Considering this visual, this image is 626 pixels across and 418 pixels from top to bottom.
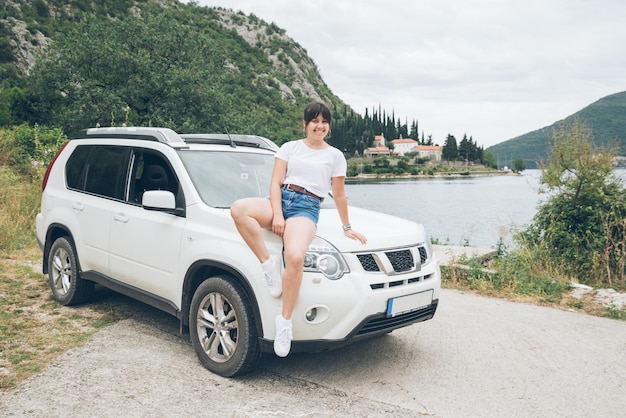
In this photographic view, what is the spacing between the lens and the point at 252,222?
3775 millimetres

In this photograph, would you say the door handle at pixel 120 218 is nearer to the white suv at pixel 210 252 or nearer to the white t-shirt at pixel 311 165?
the white suv at pixel 210 252

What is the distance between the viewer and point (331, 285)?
3689mm

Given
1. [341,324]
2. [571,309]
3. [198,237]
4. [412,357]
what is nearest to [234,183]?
[198,237]

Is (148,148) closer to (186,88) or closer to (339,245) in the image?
(339,245)

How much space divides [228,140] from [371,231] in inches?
80.8

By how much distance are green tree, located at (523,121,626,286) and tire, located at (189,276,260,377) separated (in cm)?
694

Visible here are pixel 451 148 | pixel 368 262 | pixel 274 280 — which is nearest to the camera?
pixel 274 280

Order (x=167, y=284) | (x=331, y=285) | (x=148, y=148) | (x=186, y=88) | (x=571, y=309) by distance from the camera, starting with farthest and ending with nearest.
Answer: (x=186, y=88)
(x=571, y=309)
(x=148, y=148)
(x=167, y=284)
(x=331, y=285)

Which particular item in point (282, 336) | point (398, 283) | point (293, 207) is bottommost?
point (282, 336)

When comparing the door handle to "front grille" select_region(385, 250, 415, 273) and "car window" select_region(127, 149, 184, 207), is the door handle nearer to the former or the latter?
"car window" select_region(127, 149, 184, 207)

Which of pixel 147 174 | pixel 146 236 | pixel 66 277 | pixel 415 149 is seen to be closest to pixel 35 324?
pixel 66 277

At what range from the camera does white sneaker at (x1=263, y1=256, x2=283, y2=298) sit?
366cm

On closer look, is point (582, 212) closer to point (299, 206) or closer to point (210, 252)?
point (299, 206)

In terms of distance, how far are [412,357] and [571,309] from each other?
3.13 m
